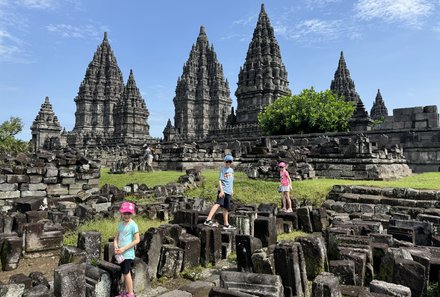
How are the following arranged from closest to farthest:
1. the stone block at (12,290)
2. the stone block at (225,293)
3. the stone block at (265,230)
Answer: the stone block at (225,293) → the stone block at (12,290) → the stone block at (265,230)

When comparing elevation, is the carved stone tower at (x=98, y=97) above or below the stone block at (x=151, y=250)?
above

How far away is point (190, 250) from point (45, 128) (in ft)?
194

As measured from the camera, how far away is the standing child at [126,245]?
389 cm

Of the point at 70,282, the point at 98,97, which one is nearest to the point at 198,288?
the point at 70,282

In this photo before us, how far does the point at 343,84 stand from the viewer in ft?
190

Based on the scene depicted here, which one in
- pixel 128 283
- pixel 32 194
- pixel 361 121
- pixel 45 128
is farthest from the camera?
pixel 45 128

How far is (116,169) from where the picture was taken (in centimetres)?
1978

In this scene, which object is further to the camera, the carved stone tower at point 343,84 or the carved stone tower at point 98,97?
the carved stone tower at point 98,97

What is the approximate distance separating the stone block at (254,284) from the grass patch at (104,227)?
3219 millimetres

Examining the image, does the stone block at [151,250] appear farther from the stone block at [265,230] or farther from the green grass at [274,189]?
the green grass at [274,189]

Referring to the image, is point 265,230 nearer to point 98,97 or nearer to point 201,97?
point 201,97

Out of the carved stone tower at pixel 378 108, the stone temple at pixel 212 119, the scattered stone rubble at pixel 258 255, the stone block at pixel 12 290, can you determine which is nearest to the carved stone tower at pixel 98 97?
the stone temple at pixel 212 119

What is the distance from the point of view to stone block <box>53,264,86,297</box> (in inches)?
144

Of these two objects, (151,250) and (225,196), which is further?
(225,196)
